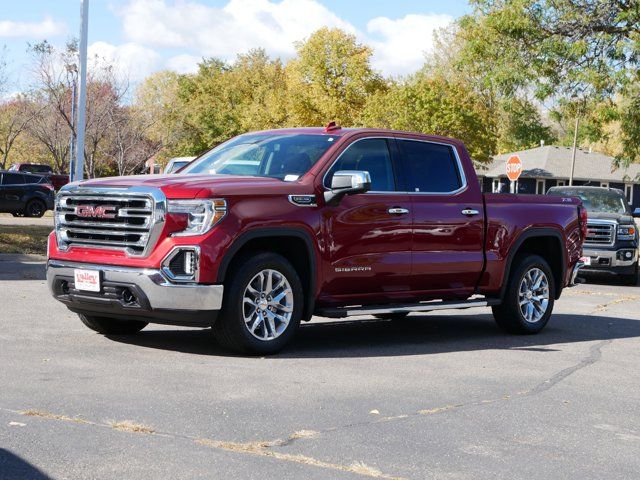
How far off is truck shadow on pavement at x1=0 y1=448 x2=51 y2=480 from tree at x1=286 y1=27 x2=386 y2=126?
206 feet

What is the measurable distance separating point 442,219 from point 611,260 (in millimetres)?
10398

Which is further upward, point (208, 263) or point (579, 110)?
point (579, 110)

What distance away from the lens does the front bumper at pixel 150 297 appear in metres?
8.09

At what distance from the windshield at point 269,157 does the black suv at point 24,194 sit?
89.9ft

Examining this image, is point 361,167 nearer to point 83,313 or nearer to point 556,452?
→ point 83,313

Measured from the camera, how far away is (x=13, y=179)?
3569 cm

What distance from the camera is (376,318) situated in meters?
12.3

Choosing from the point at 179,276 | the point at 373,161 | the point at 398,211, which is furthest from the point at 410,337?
the point at 179,276

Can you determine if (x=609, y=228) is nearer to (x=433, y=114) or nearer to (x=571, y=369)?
(x=571, y=369)

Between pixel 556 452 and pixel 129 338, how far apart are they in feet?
15.8

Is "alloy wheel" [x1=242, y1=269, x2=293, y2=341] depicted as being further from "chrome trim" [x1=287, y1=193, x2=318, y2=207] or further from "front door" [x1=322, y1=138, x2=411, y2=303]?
"chrome trim" [x1=287, y1=193, x2=318, y2=207]

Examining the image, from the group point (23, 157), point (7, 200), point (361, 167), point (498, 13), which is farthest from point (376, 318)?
point (23, 157)

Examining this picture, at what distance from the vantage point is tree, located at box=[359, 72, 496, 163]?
56781 mm

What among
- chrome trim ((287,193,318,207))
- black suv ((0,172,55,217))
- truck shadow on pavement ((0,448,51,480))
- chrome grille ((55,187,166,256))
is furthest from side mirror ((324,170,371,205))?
black suv ((0,172,55,217))
